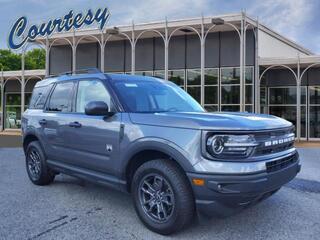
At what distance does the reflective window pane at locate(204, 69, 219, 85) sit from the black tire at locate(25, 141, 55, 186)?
14.5 meters

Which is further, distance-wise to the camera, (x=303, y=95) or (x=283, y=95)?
(x=283, y=95)

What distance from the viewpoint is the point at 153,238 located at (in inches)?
170

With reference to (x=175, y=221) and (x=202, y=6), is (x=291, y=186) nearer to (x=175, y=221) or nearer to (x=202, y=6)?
(x=175, y=221)

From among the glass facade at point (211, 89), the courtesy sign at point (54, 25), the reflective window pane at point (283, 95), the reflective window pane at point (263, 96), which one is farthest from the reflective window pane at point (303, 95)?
the courtesy sign at point (54, 25)

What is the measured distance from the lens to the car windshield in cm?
518

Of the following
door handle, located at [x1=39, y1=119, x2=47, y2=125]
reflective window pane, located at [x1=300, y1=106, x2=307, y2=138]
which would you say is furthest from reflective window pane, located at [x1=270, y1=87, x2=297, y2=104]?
door handle, located at [x1=39, y1=119, x2=47, y2=125]

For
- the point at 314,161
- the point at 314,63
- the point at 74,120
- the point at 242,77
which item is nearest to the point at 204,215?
the point at 74,120

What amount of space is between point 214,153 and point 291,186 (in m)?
3.55

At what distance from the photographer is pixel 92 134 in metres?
5.21

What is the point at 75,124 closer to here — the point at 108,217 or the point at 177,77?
the point at 108,217

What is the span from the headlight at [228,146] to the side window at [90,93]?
1.65 meters

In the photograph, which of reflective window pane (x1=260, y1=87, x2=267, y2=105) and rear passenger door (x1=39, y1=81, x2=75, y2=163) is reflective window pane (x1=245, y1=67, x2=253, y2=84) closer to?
reflective window pane (x1=260, y1=87, x2=267, y2=105)

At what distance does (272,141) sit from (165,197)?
1.36 metres

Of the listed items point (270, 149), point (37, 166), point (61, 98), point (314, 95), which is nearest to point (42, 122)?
point (61, 98)
